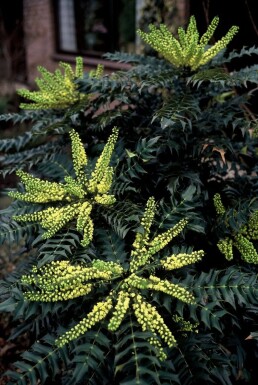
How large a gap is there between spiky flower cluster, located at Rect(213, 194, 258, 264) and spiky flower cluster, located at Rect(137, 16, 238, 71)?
850 mm

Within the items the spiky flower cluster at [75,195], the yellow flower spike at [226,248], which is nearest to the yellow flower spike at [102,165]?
the spiky flower cluster at [75,195]

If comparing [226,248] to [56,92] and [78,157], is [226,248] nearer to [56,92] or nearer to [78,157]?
[78,157]

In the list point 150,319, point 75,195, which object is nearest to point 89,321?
point 150,319

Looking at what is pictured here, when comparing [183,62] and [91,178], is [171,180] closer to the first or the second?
[91,178]

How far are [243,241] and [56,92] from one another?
4.98ft

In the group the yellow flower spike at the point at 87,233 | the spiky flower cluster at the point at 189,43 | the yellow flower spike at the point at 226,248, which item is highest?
the spiky flower cluster at the point at 189,43

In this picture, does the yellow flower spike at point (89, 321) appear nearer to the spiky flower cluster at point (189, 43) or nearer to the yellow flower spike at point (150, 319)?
the yellow flower spike at point (150, 319)

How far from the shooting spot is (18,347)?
11.2ft

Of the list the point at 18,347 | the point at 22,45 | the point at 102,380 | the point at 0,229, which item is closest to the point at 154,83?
the point at 0,229

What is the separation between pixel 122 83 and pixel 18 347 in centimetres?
232

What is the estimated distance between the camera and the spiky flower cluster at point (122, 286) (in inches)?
67.0

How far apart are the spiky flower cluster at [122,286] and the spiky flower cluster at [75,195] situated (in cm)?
22

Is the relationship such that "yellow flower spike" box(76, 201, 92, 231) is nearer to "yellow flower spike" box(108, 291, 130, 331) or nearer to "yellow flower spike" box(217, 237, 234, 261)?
"yellow flower spike" box(108, 291, 130, 331)

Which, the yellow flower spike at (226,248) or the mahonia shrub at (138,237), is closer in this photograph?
the mahonia shrub at (138,237)
